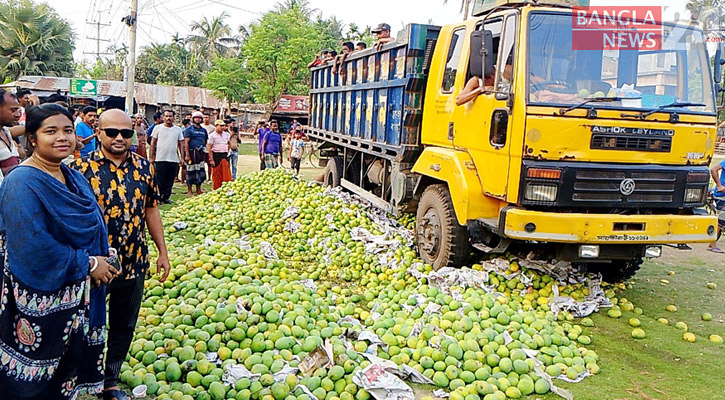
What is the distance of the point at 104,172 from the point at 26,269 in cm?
82

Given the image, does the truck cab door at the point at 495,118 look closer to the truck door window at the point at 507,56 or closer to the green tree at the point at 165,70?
the truck door window at the point at 507,56

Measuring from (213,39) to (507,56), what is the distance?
1890 inches

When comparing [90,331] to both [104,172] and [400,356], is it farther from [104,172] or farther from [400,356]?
[400,356]

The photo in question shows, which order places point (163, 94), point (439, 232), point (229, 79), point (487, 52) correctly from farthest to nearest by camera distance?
point (163, 94) → point (229, 79) → point (439, 232) → point (487, 52)

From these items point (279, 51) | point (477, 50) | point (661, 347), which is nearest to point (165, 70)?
point (279, 51)

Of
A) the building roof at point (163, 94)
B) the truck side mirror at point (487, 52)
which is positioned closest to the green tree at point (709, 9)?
the building roof at point (163, 94)

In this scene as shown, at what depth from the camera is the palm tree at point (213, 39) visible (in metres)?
49.1

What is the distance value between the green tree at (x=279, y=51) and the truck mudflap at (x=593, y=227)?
1047 inches

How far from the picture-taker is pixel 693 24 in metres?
6.00

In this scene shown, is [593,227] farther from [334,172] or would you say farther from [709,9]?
[709,9]

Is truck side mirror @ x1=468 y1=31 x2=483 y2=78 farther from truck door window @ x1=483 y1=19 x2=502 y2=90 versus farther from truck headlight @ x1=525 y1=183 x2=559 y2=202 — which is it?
truck headlight @ x1=525 y1=183 x2=559 y2=202

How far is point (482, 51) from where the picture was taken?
5.48 meters

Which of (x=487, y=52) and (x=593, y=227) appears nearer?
(x=593, y=227)

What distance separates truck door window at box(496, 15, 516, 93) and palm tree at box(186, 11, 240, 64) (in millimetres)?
46213
